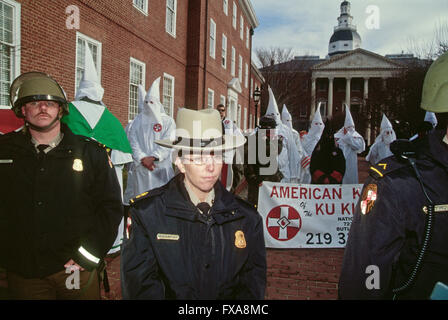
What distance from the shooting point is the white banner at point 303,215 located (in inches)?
233

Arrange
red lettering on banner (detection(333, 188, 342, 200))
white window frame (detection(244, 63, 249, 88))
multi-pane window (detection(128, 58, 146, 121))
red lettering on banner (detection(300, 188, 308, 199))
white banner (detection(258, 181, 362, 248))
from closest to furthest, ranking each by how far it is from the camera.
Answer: white banner (detection(258, 181, 362, 248)) < red lettering on banner (detection(300, 188, 308, 199)) < red lettering on banner (detection(333, 188, 342, 200)) < multi-pane window (detection(128, 58, 146, 121)) < white window frame (detection(244, 63, 249, 88))

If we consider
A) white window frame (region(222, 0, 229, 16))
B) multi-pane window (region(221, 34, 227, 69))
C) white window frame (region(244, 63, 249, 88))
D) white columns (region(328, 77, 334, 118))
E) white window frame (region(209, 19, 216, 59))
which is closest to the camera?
white window frame (region(209, 19, 216, 59))

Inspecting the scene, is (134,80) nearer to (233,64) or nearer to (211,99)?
(211,99)

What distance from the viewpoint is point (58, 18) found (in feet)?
31.0

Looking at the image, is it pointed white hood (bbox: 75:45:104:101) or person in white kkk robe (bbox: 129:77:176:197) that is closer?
pointed white hood (bbox: 75:45:104:101)

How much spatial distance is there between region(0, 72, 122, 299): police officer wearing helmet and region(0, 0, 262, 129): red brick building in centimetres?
678

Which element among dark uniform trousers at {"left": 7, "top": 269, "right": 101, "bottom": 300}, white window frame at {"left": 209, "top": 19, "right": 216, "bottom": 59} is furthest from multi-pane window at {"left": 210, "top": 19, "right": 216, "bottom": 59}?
dark uniform trousers at {"left": 7, "top": 269, "right": 101, "bottom": 300}

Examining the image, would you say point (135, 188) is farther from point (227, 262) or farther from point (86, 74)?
point (227, 262)

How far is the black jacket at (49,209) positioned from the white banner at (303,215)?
386cm

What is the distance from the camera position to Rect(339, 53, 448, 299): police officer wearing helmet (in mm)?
1625

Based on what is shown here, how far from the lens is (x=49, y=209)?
2.21 meters

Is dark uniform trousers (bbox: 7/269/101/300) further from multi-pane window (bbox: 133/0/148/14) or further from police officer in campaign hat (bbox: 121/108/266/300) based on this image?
multi-pane window (bbox: 133/0/148/14)

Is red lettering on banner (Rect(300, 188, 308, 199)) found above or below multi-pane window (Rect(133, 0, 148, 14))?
below

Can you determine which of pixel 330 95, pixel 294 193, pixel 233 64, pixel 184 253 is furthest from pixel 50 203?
pixel 330 95
